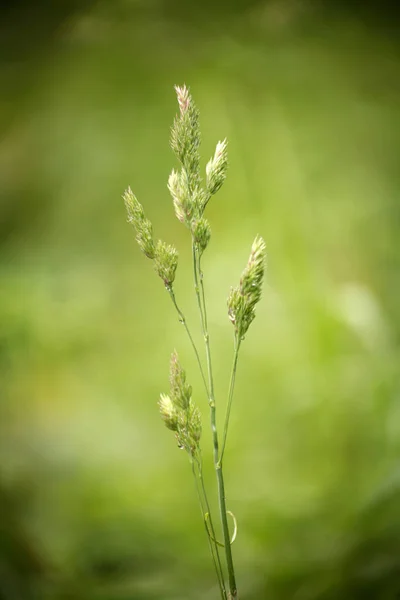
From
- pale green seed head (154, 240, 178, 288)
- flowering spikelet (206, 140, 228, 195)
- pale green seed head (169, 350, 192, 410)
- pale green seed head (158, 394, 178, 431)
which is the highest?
flowering spikelet (206, 140, 228, 195)

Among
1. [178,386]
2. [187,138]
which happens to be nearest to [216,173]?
[187,138]

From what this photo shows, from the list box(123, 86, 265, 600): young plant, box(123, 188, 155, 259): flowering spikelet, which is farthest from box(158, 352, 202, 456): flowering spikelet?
box(123, 188, 155, 259): flowering spikelet

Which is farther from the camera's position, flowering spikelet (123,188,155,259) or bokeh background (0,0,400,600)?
bokeh background (0,0,400,600)

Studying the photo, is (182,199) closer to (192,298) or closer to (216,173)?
(216,173)

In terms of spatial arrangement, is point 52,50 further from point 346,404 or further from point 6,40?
point 346,404

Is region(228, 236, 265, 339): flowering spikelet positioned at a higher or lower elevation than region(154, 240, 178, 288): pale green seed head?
lower

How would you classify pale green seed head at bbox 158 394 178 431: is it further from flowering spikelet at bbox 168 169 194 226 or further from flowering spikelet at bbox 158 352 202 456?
flowering spikelet at bbox 168 169 194 226
